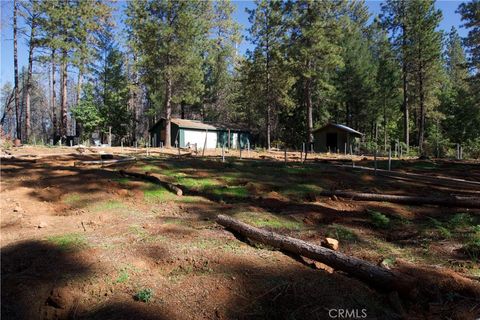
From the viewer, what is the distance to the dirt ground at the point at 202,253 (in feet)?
13.6

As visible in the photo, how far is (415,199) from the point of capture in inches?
337

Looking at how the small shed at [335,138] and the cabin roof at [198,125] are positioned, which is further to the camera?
the cabin roof at [198,125]

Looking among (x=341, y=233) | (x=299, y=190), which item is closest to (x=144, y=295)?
(x=341, y=233)

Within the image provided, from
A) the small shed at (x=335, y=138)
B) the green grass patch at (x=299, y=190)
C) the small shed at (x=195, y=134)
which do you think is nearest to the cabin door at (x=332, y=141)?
the small shed at (x=335, y=138)

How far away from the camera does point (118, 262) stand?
4926mm

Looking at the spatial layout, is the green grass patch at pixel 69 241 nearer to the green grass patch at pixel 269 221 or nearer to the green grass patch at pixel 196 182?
the green grass patch at pixel 269 221

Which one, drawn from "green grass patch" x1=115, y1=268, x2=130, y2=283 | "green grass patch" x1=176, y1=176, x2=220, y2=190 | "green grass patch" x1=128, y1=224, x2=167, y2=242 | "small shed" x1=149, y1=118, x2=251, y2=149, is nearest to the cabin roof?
"small shed" x1=149, y1=118, x2=251, y2=149

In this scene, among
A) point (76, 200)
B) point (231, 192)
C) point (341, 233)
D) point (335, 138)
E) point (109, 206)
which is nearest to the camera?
point (341, 233)

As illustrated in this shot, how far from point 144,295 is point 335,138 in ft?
111

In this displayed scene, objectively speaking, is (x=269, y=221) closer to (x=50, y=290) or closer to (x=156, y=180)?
(x=50, y=290)

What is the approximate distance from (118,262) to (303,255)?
8.27ft

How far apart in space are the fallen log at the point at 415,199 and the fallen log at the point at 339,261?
4.01m

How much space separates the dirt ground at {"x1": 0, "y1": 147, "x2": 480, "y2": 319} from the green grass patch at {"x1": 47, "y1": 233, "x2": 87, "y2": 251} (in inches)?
0.7

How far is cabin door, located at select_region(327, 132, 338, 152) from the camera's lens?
36.1 metres
